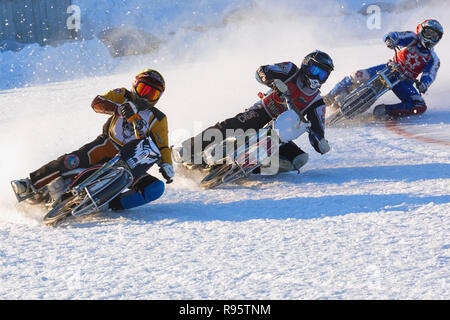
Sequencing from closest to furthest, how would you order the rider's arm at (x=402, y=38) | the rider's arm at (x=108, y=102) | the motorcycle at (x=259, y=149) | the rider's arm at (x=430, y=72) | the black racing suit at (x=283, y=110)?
the rider's arm at (x=108, y=102) → the motorcycle at (x=259, y=149) → the black racing suit at (x=283, y=110) → the rider's arm at (x=430, y=72) → the rider's arm at (x=402, y=38)

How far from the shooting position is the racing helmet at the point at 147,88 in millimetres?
5555

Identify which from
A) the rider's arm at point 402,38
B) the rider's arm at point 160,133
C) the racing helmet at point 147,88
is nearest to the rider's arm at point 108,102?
the racing helmet at point 147,88

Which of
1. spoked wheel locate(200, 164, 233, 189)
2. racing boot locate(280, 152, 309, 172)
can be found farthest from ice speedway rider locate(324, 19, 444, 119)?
spoked wheel locate(200, 164, 233, 189)

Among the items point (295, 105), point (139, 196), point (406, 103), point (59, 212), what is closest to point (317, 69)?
point (295, 105)

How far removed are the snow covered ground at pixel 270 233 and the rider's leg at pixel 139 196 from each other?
0.35ft

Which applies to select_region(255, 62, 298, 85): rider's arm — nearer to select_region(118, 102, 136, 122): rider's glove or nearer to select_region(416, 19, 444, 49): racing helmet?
select_region(118, 102, 136, 122): rider's glove

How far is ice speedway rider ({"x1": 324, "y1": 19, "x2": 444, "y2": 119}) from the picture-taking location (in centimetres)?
927

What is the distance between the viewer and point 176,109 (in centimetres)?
1161

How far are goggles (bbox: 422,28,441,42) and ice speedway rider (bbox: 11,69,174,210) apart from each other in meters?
5.35

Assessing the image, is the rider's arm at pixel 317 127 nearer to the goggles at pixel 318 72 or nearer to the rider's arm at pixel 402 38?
the goggles at pixel 318 72

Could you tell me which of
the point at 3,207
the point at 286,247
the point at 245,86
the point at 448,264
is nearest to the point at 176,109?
the point at 245,86
